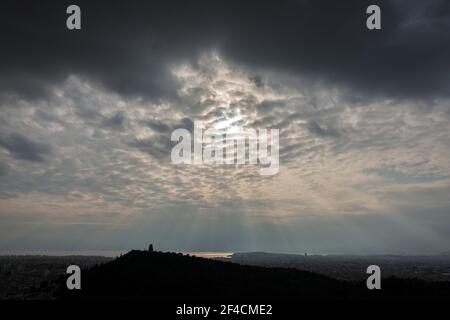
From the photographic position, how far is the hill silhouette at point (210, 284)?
5219cm

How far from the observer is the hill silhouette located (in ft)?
171

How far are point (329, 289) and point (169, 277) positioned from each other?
24112 millimetres

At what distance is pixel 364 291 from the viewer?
56.8 meters

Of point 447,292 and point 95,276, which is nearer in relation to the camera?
point 447,292

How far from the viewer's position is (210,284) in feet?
186
